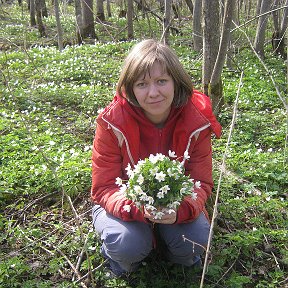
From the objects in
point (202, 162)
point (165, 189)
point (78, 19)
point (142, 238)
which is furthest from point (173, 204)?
point (78, 19)

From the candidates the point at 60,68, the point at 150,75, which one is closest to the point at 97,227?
the point at 150,75

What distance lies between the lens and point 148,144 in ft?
8.89

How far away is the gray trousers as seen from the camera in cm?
241

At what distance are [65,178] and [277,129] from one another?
2.85 meters

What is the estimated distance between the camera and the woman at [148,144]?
2.43 meters

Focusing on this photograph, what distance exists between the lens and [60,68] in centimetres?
795

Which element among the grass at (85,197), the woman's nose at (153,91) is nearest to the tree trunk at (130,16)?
the grass at (85,197)

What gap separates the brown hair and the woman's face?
0.03 m

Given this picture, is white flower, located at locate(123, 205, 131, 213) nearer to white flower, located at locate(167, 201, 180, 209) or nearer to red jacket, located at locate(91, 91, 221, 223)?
red jacket, located at locate(91, 91, 221, 223)

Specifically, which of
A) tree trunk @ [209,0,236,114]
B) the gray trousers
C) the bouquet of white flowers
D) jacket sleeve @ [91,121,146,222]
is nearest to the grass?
the gray trousers

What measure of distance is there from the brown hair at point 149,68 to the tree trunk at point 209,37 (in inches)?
66.4

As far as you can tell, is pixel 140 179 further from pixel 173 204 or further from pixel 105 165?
pixel 105 165

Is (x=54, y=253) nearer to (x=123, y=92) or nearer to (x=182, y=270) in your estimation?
(x=182, y=270)

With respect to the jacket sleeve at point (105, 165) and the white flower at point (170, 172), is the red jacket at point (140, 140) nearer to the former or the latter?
the jacket sleeve at point (105, 165)
